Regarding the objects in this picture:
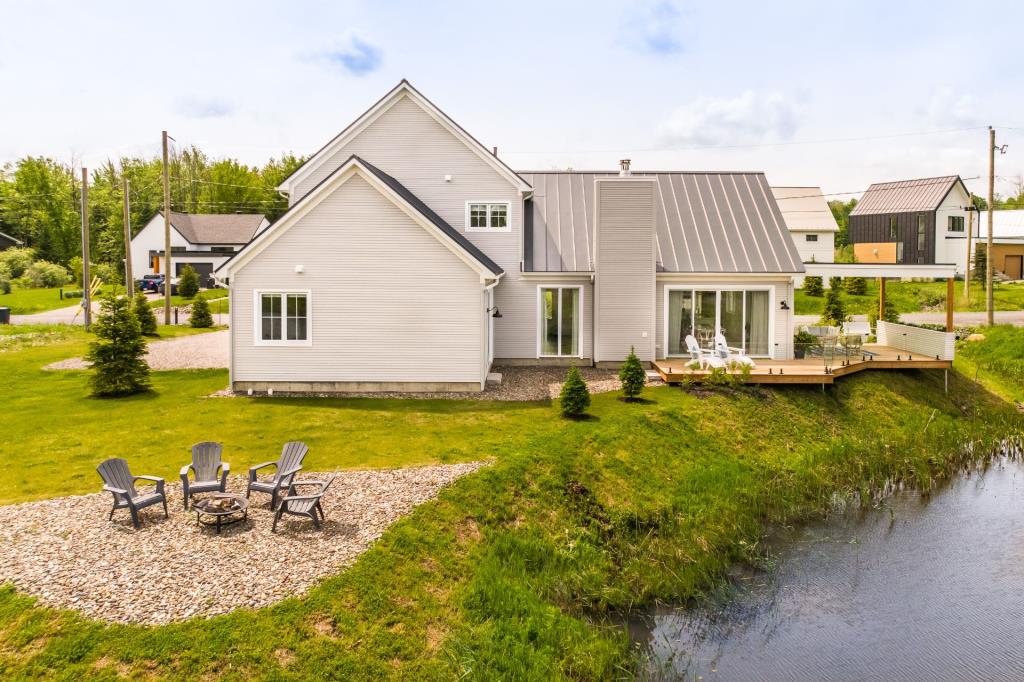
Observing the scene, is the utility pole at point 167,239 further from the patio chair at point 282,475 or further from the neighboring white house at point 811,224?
the neighboring white house at point 811,224

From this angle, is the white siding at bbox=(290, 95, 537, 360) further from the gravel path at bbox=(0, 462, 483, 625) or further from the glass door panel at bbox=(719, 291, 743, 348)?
the gravel path at bbox=(0, 462, 483, 625)

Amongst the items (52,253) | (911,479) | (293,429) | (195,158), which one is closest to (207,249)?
(52,253)

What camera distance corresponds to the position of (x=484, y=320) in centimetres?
1861

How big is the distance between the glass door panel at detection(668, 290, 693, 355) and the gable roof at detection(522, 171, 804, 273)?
2.73 ft

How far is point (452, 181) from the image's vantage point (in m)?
21.8

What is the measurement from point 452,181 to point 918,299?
93.1 feet

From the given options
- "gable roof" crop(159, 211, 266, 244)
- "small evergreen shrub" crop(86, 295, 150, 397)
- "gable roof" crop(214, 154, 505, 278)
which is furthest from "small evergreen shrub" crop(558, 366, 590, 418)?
"gable roof" crop(159, 211, 266, 244)

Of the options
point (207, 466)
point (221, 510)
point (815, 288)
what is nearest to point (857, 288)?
point (815, 288)

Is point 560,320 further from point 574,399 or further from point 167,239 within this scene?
point 167,239

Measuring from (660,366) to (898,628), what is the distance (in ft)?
35.8

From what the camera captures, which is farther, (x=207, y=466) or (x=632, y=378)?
(x=632, y=378)

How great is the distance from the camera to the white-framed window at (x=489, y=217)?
2195 cm

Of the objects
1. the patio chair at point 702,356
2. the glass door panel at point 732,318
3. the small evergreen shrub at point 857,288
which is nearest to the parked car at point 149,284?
the patio chair at point 702,356

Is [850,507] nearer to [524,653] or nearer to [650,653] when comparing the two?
[650,653]
